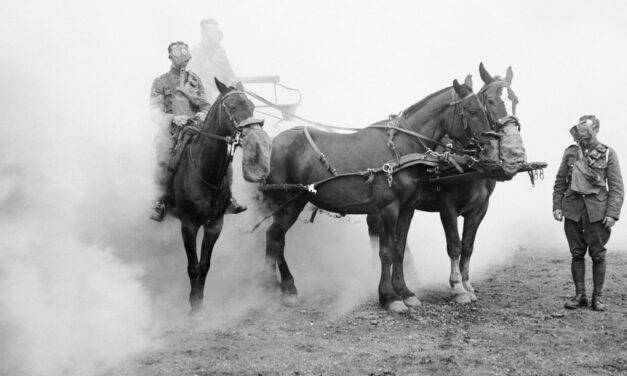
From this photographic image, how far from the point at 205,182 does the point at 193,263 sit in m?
0.97

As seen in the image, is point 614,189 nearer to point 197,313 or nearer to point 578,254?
point 578,254

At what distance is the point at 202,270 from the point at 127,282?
0.93m

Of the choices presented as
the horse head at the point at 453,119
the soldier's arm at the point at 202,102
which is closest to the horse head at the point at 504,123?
the horse head at the point at 453,119

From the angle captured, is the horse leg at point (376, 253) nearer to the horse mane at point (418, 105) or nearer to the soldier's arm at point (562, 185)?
the horse mane at point (418, 105)

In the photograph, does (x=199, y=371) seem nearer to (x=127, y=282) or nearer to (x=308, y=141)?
(x=127, y=282)

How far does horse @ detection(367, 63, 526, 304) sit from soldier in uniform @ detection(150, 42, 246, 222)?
2.63 meters

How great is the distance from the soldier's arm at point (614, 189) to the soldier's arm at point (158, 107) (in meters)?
5.30

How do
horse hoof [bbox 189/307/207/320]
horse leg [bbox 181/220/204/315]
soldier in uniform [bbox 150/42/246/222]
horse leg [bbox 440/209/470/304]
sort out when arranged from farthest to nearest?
horse leg [bbox 440/209/470/304]
soldier in uniform [bbox 150/42/246/222]
horse leg [bbox 181/220/204/315]
horse hoof [bbox 189/307/207/320]

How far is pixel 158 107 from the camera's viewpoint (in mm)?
9094

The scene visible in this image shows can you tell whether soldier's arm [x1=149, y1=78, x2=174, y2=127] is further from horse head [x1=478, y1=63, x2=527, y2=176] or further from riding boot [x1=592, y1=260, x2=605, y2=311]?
riding boot [x1=592, y1=260, x2=605, y2=311]

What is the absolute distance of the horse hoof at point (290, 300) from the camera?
9.31m

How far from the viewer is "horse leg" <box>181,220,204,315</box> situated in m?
8.40

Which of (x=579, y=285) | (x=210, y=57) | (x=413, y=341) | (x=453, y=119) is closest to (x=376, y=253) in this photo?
(x=453, y=119)

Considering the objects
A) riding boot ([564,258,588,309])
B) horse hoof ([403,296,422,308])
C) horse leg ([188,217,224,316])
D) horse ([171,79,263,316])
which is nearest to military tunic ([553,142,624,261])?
riding boot ([564,258,588,309])
